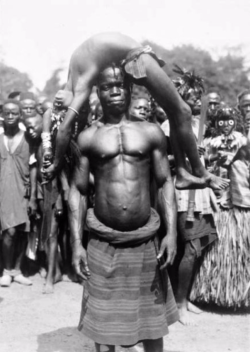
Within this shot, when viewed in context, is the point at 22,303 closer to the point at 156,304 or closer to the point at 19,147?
the point at 19,147

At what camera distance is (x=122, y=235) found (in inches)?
122

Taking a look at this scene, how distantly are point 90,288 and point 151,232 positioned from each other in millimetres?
523

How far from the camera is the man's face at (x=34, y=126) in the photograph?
5691 mm

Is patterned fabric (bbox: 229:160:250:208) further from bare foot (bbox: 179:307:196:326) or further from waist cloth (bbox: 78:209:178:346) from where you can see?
waist cloth (bbox: 78:209:178:346)

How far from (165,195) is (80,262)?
0.69m

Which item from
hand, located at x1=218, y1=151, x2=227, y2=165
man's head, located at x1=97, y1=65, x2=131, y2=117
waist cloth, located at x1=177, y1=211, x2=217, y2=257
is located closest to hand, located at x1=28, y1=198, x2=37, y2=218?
waist cloth, located at x1=177, y1=211, x2=217, y2=257

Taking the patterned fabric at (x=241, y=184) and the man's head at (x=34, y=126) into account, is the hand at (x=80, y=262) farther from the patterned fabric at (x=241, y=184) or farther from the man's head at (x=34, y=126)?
the man's head at (x=34, y=126)

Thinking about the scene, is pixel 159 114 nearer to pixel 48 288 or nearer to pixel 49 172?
pixel 48 288

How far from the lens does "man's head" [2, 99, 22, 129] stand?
566 centimetres

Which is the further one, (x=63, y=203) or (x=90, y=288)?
(x=63, y=203)

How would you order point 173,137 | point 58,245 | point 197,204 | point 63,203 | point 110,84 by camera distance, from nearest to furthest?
point 110,84 → point 173,137 → point 197,204 → point 63,203 → point 58,245

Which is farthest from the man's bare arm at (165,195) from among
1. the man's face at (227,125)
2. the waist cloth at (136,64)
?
the man's face at (227,125)

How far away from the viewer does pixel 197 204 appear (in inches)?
183

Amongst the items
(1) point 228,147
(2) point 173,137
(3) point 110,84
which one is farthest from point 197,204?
(3) point 110,84
